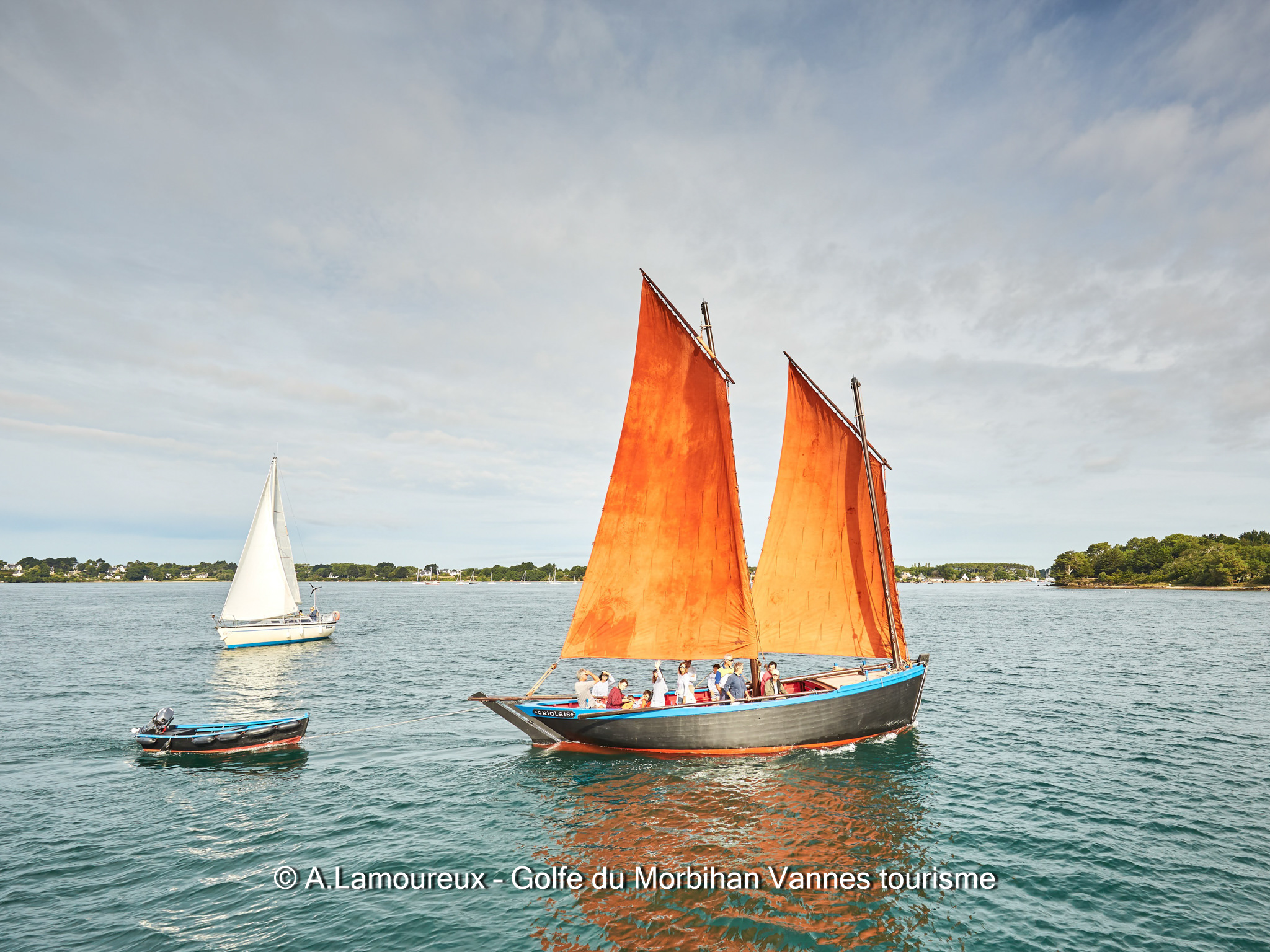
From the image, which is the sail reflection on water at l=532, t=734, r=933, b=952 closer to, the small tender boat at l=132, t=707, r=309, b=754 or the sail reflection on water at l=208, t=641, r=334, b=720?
the small tender boat at l=132, t=707, r=309, b=754

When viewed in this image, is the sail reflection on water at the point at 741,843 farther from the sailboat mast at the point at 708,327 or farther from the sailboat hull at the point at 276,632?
the sailboat hull at the point at 276,632

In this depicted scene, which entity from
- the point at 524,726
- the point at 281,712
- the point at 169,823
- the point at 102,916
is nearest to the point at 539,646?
the point at 281,712

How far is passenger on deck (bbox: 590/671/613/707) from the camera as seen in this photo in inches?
1006

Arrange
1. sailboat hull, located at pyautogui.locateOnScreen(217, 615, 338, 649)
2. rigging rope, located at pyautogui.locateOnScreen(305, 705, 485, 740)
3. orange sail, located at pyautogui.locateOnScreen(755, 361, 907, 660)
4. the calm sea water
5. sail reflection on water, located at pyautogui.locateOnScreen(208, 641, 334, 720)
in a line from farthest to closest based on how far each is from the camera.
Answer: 1. sailboat hull, located at pyautogui.locateOnScreen(217, 615, 338, 649)
2. sail reflection on water, located at pyautogui.locateOnScreen(208, 641, 334, 720)
3. rigging rope, located at pyautogui.locateOnScreen(305, 705, 485, 740)
4. orange sail, located at pyautogui.locateOnScreen(755, 361, 907, 660)
5. the calm sea water

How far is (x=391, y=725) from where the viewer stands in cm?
3117

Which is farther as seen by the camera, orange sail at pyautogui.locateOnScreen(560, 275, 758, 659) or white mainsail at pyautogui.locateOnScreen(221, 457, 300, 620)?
white mainsail at pyautogui.locateOnScreen(221, 457, 300, 620)

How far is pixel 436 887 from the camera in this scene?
15.2 m

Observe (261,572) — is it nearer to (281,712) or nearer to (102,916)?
(281,712)

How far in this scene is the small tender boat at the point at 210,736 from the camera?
2517 cm

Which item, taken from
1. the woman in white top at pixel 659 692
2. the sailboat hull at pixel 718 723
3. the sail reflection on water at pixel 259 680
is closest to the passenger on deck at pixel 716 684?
the sailboat hull at pixel 718 723

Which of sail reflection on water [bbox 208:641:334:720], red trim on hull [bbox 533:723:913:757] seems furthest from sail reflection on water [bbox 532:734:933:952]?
sail reflection on water [bbox 208:641:334:720]

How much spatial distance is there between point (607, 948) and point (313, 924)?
650 cm

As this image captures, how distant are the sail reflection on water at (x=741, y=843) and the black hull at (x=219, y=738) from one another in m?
11.0

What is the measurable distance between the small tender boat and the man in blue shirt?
55.9 ft
